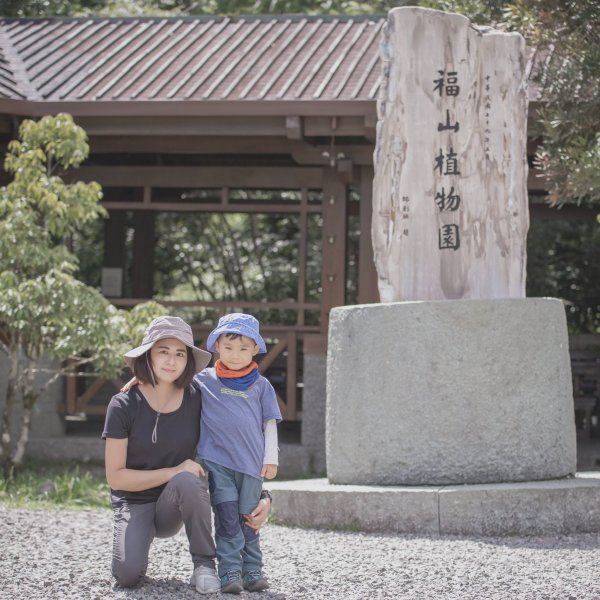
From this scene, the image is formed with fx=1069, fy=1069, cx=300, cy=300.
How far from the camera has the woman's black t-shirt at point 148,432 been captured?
164 inches

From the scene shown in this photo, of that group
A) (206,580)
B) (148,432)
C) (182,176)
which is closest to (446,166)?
(148,432)

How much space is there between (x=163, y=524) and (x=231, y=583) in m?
0.37

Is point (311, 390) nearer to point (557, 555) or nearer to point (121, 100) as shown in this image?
point (121, 100)

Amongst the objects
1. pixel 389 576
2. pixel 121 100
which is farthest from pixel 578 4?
pixel 389 576

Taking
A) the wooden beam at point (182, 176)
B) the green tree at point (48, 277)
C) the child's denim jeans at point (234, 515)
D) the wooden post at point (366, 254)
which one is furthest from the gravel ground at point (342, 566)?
the wooden beam at point (182, 176)

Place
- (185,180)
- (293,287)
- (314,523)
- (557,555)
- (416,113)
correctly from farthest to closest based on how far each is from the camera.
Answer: (293,287)
(185,180)
(416,113)
(314,523)
(557,555)

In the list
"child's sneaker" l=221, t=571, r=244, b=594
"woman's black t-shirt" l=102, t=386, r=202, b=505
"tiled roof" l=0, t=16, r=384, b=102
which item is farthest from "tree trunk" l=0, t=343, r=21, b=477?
"child's sneaker" l=221, t=571, r=244, b=594

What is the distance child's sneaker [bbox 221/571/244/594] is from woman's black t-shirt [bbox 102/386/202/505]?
1.43 ft

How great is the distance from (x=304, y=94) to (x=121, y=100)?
57.4 inches

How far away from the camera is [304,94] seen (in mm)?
8555

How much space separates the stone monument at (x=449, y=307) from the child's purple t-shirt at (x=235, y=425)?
5.41 feet

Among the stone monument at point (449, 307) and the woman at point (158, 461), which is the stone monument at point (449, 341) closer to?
the stone monument at point (449, 307)

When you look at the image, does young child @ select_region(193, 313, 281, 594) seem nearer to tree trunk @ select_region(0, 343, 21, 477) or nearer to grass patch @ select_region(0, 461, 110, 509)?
grass patch @ select_region(0, 461, 110, 509)

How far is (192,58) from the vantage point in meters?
9.81
